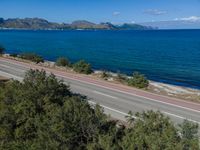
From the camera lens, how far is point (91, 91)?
2823 centimetres

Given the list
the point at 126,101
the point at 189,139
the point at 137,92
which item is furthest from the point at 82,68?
the point at 189,139

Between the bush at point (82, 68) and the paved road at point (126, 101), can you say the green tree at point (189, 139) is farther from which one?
the bush at point (82, 68)

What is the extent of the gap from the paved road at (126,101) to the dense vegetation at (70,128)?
17.5 feet

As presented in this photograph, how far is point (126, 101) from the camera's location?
24.8m

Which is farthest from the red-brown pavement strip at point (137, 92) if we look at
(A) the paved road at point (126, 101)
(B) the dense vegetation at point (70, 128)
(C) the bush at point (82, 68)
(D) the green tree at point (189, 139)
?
(D) the green tree at point (189, 139)

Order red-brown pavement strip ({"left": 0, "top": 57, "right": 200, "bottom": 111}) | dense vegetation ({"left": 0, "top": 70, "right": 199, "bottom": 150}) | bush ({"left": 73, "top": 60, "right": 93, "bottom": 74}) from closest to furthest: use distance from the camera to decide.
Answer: dense vegetation ({"left": 0, "top": 70, "right": 199, "bottom": 150}) → red-brown pavement strip ({"left": 0, "top": 57, "right": 200, "bottom": 111}) → bush ({"left": 73, "top": 60, "right": 93, "bottom": 74})

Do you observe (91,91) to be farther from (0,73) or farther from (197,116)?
(0,73)

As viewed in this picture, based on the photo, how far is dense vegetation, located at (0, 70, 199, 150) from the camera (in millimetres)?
12055

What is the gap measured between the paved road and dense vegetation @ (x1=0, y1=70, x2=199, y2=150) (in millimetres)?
5339

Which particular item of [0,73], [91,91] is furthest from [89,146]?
[0,73]

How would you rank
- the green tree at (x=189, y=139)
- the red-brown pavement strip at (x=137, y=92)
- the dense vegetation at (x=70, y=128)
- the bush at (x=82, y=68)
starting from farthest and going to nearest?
the bush at (x=82, y=68), the red-brown pavement strip at (x=137, y=92), the dense vegetation at (x=70, y=128), the green tree at (x=189, y=139)

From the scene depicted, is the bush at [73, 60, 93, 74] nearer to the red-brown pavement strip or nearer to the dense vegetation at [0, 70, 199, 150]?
the red-brown pavement strip

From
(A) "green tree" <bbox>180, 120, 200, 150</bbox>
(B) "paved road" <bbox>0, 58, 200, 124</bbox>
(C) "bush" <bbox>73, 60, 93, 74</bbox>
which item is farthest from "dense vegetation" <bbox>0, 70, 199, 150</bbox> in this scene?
(C) "bush" <bbox>73, 60, 93, 74</bbox>

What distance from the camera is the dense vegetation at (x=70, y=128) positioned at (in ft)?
39.5
